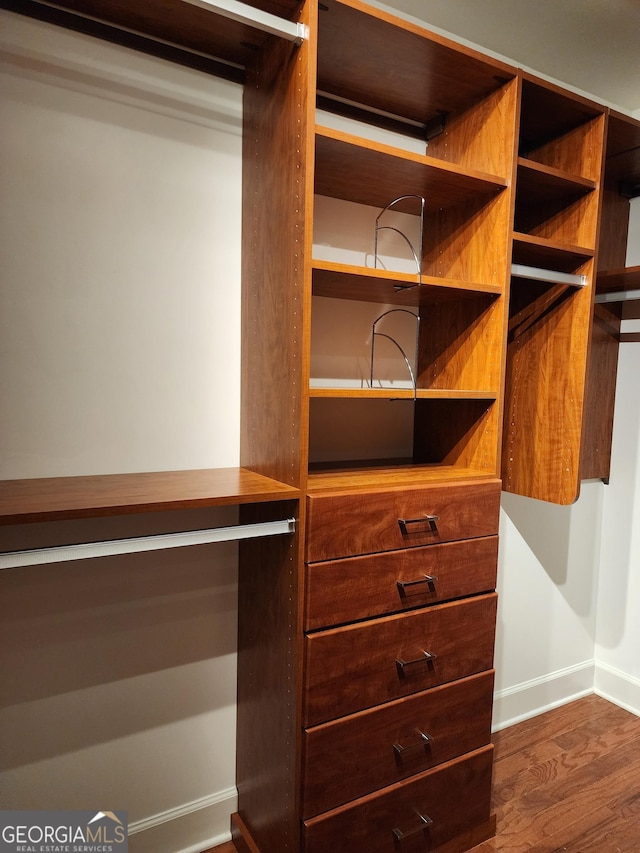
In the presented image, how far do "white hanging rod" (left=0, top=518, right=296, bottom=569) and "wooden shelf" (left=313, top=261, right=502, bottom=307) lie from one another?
2.07 feet

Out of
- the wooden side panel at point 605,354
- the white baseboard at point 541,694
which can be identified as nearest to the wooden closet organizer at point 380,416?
the wooden side panel at point 605,354

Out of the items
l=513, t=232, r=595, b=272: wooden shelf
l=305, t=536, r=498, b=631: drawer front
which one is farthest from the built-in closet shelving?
l=305, t=536, r=498, b=631: drawer front

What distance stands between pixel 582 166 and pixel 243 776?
7.48 ft

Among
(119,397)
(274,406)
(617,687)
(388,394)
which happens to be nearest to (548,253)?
(388,394)

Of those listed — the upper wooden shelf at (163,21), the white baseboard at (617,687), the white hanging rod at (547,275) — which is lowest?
the white baseboard at (617,687)

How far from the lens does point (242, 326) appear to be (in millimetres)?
1612

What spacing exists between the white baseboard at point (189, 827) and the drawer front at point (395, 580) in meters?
0.81

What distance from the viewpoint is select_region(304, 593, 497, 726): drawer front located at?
1335mm

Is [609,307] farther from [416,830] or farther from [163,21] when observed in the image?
[416,830]

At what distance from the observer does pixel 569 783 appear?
6.51 feet

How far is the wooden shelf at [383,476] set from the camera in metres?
1.42

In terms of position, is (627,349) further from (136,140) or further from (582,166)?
(136,140)

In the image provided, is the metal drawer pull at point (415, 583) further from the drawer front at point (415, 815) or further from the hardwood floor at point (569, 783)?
the hardwood floor at point (569, 783)

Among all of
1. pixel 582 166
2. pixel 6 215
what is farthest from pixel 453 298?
pixel 6 215
